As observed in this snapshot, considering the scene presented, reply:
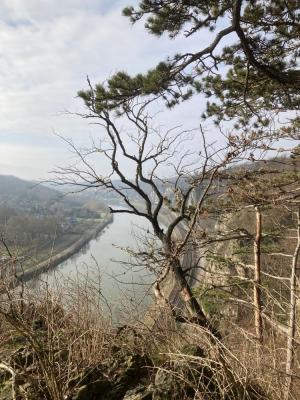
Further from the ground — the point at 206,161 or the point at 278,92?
the point at 278,92

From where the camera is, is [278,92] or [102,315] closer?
[102,315]

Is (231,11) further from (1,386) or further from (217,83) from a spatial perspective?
(1,386)

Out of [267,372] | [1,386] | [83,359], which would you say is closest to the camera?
[267,372]

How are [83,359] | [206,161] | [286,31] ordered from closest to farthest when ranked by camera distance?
[83,359]
[206,161]
[286,31]

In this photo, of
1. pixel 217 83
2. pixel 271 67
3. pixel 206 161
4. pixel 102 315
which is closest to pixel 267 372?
pixel 102 315

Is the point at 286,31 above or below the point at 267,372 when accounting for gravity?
above

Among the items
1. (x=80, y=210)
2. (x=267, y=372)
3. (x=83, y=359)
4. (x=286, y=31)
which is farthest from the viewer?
(x=80, y=210)

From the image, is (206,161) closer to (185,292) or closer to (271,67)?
(271,67)

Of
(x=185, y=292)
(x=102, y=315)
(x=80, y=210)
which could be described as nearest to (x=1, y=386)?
(x=102, y=315)

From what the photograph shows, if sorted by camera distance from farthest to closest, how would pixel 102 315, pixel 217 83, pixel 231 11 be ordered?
pixel 217 83, pixel 231 11, pixel 102 315
